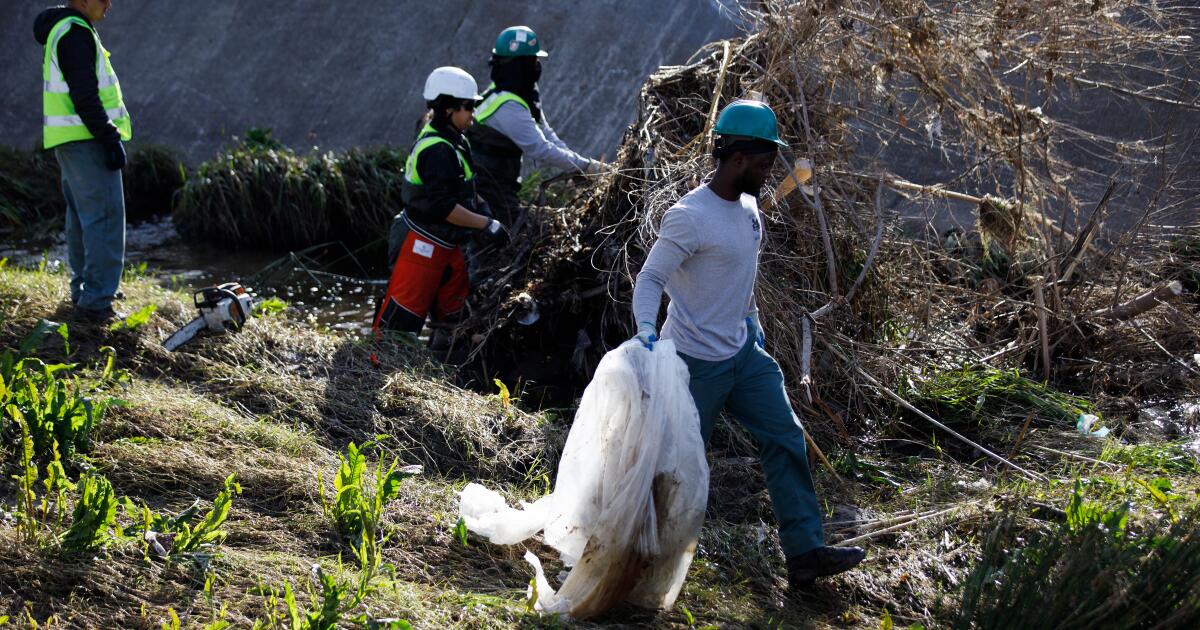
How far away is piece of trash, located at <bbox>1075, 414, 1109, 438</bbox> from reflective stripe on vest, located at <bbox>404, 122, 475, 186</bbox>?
3.37m

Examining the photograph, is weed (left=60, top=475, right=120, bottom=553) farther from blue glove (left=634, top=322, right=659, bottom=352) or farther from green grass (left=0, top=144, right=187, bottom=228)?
green grass (left=0, top=144, right=187, bottom=228)

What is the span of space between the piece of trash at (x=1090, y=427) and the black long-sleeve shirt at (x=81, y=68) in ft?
16.4

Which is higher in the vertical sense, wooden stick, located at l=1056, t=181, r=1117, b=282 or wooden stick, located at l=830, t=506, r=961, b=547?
wooden stick, located at l=1056, t=181, r=1117, b=282

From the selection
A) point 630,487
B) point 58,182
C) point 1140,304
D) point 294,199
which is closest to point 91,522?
point 630,487

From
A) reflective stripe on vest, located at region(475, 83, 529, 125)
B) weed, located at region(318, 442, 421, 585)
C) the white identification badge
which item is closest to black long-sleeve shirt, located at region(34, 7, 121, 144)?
the white identification badge

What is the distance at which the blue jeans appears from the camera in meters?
5.58

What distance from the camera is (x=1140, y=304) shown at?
593cm

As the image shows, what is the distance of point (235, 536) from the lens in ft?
12.3

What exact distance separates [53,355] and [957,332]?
4713 mm

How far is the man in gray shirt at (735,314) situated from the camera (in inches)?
139

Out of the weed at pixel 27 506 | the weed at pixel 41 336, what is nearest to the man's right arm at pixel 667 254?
the weed at pixel 27 506

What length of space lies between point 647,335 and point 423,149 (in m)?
2.82

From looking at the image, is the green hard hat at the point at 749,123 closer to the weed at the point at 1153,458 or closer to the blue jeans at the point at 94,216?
the weed at the point at 1153,458

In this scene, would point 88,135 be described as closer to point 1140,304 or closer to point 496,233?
point 496,233
